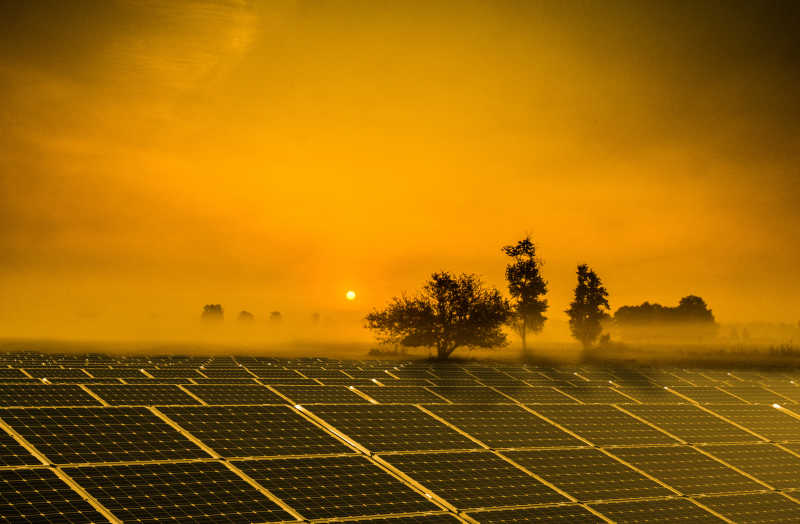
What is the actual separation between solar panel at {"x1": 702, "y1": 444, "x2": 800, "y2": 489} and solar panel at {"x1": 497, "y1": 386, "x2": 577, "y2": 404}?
6.03 meters

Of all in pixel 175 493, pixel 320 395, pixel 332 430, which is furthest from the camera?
pixel 320 395

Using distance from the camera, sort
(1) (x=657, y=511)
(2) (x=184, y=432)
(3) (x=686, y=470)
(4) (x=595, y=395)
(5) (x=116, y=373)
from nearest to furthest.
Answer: (1) (x=657, y=511) → (2) (x=184, y=432) → (3) (x=686, y=470) → (5) (x=116, y=373) → (4) (x=595, y=395)

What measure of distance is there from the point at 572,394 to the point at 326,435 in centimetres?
1376

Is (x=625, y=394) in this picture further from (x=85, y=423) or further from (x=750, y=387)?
(x=85, y=423)

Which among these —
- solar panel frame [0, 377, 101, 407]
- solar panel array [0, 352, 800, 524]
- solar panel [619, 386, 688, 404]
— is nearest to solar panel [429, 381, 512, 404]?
solar panel array [0, 352, 800, 524]

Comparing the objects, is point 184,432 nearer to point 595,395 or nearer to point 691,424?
point 595,395

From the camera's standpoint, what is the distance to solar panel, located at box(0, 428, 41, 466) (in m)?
17.1

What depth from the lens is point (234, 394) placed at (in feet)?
83.6

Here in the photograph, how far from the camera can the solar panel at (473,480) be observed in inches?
758

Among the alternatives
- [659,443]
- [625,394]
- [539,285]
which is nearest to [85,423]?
[659,443]

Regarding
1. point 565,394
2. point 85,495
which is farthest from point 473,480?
point 565,394

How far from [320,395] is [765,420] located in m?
19.8

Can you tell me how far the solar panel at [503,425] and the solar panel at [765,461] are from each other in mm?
5727

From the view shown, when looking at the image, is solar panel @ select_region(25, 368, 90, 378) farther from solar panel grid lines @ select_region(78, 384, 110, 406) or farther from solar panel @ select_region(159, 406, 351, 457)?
solar panel @ select_region(159, 406, 351, 457)
